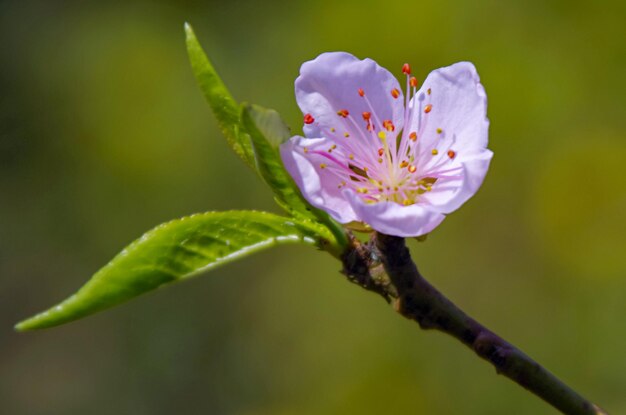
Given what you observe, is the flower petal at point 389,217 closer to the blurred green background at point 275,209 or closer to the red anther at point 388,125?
the red anther at point 388,125

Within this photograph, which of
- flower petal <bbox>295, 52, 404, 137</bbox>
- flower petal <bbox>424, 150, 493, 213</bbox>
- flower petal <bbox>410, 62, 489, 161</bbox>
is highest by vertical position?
flower petal <bbox>295, 52, 404, 137</bbox>

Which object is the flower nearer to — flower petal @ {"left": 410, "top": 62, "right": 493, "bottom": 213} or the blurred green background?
flower petal @ {"left": 410, "top": 62, "right": 493, "bottom": 213}

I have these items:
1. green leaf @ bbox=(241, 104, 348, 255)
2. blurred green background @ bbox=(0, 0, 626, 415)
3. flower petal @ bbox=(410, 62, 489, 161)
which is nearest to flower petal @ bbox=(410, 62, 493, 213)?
flower petal @ bbox=(410, 62, 489, 161)

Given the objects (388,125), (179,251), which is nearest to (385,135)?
(388,125)

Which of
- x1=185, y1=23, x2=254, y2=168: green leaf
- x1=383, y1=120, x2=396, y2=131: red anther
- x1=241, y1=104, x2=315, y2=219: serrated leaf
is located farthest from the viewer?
x1=383, y1=120, x2=396, y2=131: red anther

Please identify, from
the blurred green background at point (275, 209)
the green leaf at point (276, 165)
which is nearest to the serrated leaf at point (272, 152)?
the green leaf at point (276, 165)

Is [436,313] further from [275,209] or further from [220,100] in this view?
[275,209]

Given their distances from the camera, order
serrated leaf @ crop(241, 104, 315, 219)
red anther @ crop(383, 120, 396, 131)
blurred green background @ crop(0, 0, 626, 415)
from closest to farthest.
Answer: serrated leaf @ crop(241, 104, 315, 219) → red anther @ crop(383, 120, 396, 131) → blurred green background @ crop(0, 0, 626, 415)

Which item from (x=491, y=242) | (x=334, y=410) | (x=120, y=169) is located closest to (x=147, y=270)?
(x=334, y=410)
